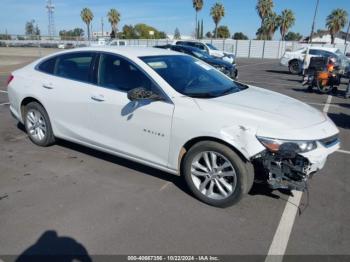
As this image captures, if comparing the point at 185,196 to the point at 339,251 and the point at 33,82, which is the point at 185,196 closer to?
the point at 339,251

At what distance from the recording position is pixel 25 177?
4.34 m

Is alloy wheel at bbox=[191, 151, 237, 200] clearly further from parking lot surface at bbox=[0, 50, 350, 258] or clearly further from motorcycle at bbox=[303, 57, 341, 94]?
motorcycle at bbox=[303, 57, 341, 94]

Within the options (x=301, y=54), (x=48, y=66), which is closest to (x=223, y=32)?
(x=301, y=54)

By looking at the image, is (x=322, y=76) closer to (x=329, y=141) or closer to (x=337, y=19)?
(x=329, y=141)

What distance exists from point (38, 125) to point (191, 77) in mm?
2702

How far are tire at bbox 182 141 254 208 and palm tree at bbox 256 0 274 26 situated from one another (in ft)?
211

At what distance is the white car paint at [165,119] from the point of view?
3336 millimetres

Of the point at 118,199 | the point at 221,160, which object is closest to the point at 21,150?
the point at 118,199

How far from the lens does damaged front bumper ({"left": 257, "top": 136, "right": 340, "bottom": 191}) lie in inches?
127

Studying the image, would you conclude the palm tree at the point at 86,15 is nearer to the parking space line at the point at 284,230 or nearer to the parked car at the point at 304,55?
the parked car at the point at 304,55

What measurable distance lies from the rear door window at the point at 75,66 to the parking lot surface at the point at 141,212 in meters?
1.24

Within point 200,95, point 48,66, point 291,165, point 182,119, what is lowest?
point 291,165

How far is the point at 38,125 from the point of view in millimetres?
5332

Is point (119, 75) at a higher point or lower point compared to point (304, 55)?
higher
